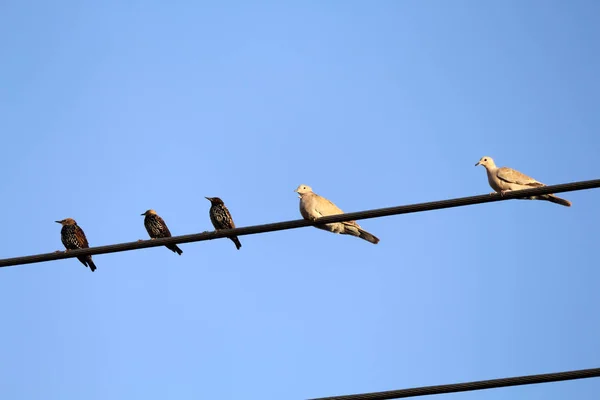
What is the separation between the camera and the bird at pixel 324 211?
11844 millimetres

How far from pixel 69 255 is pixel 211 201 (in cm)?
624

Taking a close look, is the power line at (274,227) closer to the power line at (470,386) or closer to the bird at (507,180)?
the power line at (470,386)

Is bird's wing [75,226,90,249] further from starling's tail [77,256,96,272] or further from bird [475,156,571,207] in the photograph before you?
bird [475,156,571,207]

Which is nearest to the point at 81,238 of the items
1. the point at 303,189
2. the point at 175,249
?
the point at 175,249

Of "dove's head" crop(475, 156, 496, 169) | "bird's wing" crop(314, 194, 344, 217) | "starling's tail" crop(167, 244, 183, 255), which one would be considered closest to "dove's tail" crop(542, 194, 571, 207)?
"dove's head" crop(475, 156, 496, 169)

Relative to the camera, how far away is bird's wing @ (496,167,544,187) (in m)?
12.8

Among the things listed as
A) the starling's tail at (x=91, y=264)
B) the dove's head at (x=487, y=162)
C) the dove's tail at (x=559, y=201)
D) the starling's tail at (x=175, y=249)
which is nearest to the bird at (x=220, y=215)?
the starling's tail at (x=175, y=249)

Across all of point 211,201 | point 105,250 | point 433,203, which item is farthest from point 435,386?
point 211,201

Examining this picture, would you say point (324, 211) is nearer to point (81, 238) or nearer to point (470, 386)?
point (81, 238)

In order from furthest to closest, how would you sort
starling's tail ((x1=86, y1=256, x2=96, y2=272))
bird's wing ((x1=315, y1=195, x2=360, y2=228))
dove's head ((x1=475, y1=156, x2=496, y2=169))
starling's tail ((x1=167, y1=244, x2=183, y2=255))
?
starling's tail ((x1=167, y1=244, x2=183, y2=255)) → starling's tail ((x1=86, y1=256, x2=96, y2=272)) → dove's head ((x1=475, y1=156, x2=496, y2=169)) → bird's wing ((x1=315, y1=195, x2=360, y2=228))

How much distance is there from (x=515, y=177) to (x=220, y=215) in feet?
15.2

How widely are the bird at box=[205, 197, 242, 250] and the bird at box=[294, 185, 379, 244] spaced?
244 cm

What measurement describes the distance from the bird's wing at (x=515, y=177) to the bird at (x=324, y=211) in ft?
7.35

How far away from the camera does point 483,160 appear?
44.3 ft
